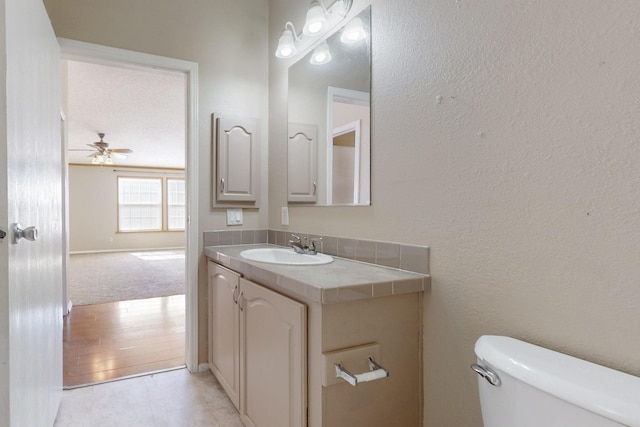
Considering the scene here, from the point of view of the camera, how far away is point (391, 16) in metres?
1.45

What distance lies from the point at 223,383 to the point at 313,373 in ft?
3.54

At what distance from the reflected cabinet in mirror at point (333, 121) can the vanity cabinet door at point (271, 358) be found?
2.02 ft

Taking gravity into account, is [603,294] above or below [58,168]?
below

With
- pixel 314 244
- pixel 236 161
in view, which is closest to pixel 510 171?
pixel 314 244

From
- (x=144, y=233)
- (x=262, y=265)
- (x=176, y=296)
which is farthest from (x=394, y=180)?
(x=144, y=233)

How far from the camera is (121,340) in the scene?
9.32 ft

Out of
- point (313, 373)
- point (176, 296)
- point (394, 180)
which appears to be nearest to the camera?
point (313, 373)

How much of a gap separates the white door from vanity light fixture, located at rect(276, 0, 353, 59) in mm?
1145

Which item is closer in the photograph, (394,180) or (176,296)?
(394,180)

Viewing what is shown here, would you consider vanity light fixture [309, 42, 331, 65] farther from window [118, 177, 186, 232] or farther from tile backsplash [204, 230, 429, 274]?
window [118, 177, 186, 232]

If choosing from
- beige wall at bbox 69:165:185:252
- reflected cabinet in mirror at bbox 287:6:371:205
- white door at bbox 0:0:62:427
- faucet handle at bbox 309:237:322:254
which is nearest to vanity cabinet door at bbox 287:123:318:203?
reflected cabinet in mirror at bbox 287:6:371:205

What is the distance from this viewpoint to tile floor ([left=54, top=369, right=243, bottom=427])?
1.77 meters

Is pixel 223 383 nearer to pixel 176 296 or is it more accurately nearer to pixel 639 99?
pixel 639 99

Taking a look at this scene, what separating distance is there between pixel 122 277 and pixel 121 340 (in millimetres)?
2948
